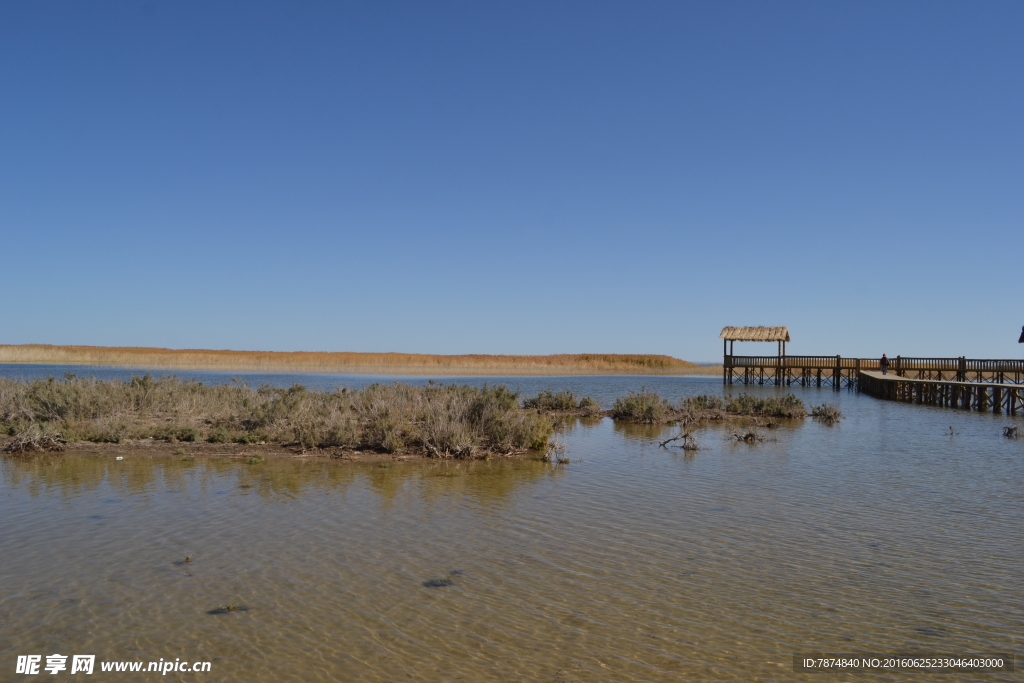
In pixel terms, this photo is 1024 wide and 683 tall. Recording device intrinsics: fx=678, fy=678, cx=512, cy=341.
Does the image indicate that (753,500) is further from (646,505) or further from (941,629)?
(941,629)

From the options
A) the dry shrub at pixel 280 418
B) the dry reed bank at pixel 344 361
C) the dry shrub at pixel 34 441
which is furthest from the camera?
the dry reed bank at pixel 344 361

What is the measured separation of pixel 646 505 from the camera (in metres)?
8.31

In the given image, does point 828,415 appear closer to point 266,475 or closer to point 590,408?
point 590,408

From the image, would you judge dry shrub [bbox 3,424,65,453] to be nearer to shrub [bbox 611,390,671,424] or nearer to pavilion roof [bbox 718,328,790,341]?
shrub [bbox 611,390,671,424]

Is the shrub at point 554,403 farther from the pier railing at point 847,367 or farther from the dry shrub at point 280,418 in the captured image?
A: the pier railing at point 847,367

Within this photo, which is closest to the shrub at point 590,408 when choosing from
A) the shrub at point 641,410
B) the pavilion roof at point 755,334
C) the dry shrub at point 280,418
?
the shrub at point 641,410

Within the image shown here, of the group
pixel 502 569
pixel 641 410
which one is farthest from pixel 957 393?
pixel 502 569

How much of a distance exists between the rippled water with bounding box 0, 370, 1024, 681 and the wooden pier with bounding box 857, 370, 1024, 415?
1627cm

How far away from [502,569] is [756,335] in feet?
151

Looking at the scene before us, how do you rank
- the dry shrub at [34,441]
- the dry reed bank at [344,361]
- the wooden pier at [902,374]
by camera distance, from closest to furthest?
the dry shrub at [34,441] < the wooden pier at [902,374] < the dry reed bank at [344,361]

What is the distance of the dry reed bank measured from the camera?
2579 inches

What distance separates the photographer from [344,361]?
74250mm

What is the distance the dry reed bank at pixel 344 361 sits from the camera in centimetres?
6550

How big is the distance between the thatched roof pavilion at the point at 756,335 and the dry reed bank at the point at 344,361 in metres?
21.2
